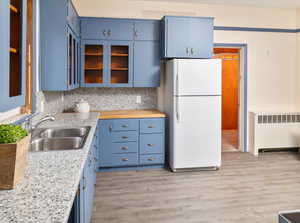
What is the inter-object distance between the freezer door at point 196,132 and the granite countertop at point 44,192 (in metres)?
2.42

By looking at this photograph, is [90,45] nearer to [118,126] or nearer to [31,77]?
[118,126]

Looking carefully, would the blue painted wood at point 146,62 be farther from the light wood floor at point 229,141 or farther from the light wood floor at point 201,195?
the light wood floor at point 229,141

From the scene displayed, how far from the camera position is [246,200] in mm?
2922

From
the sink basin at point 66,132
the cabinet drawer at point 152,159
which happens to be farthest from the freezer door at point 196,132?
the sink basin at point 66,132

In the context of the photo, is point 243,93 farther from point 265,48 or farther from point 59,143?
point 59,143

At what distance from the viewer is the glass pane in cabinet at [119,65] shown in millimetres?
4242

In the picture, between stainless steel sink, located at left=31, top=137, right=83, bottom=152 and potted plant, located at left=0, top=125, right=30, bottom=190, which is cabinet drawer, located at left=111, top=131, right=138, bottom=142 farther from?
potted plant, located at left=0, top=125, right=30, bottom=190

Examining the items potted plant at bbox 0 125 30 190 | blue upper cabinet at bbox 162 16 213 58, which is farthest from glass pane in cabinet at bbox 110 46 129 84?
potted plant at bbox 0 125 30 190

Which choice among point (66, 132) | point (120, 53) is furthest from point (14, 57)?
point (120, 53)

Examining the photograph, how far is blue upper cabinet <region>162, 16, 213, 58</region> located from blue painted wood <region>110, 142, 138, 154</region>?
149 centimetres

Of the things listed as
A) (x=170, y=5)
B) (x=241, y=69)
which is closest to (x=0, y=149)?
(x=170, y=5)

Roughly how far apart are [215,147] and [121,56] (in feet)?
6.93

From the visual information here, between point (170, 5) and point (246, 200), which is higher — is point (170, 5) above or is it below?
above

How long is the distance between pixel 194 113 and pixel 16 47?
9.37ft
